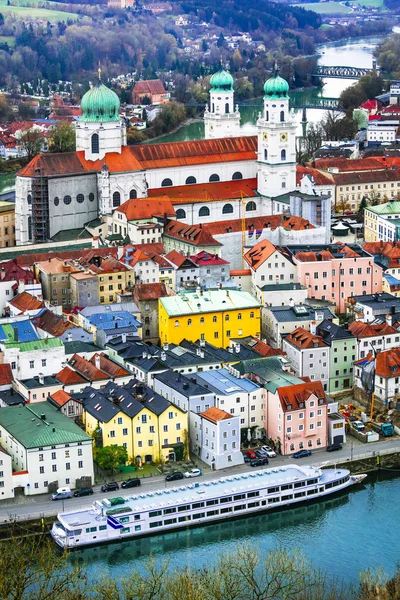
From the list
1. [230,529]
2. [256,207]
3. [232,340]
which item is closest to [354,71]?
[256,207]

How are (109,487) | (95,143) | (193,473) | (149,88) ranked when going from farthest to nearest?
(149,88) < (95,143) < (193,473) < (109,487)

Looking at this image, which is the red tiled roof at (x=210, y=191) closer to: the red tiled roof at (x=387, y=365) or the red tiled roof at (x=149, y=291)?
the red tiled roof at (x=149, y=291)

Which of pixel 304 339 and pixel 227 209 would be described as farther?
pixel 227 209

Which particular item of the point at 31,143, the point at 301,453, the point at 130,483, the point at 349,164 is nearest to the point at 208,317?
the point at 301,453

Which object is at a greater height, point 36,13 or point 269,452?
point 36,13

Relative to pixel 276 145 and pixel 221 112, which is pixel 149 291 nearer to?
pixel 276 145

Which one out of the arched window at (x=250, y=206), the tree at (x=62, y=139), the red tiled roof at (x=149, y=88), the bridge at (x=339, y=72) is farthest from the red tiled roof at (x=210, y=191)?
the bridge at (x=339, y=72)
